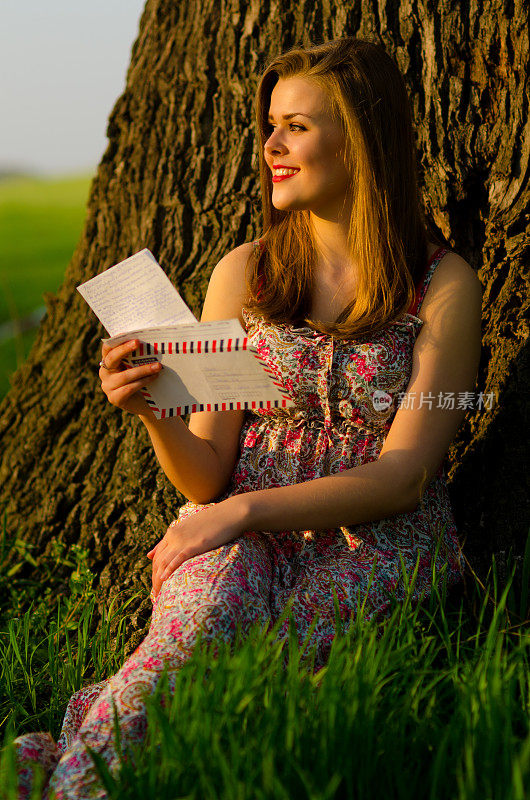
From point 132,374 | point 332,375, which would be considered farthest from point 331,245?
point 132,374

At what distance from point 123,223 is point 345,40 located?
4.48ft

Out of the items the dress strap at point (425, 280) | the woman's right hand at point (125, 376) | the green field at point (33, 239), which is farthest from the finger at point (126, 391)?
the green field at point (33, 239)

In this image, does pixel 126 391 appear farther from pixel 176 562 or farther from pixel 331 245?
pixel 331 245

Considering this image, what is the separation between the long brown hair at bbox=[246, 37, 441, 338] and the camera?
261 cm

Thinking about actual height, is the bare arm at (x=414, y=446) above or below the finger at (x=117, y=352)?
below

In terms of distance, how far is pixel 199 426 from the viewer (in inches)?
106

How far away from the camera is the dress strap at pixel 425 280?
8.63ft

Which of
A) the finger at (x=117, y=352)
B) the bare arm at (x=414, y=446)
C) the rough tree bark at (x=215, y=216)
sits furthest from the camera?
the rough tree bark at (x=215, y=216)

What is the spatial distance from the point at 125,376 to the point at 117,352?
0.07 meters

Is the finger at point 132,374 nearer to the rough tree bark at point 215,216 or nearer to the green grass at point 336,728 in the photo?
the green grass at point 336,728

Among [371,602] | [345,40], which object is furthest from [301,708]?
[345,40]

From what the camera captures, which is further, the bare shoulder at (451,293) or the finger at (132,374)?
the bare shoulder at (451,293)

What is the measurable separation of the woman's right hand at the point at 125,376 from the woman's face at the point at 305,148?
2.14 feet

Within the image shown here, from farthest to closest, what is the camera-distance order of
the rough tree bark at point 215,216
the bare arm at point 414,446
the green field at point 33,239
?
the green field at point 33,239
the rough tree bark at point 215,216
the bare arm at point 414,446
